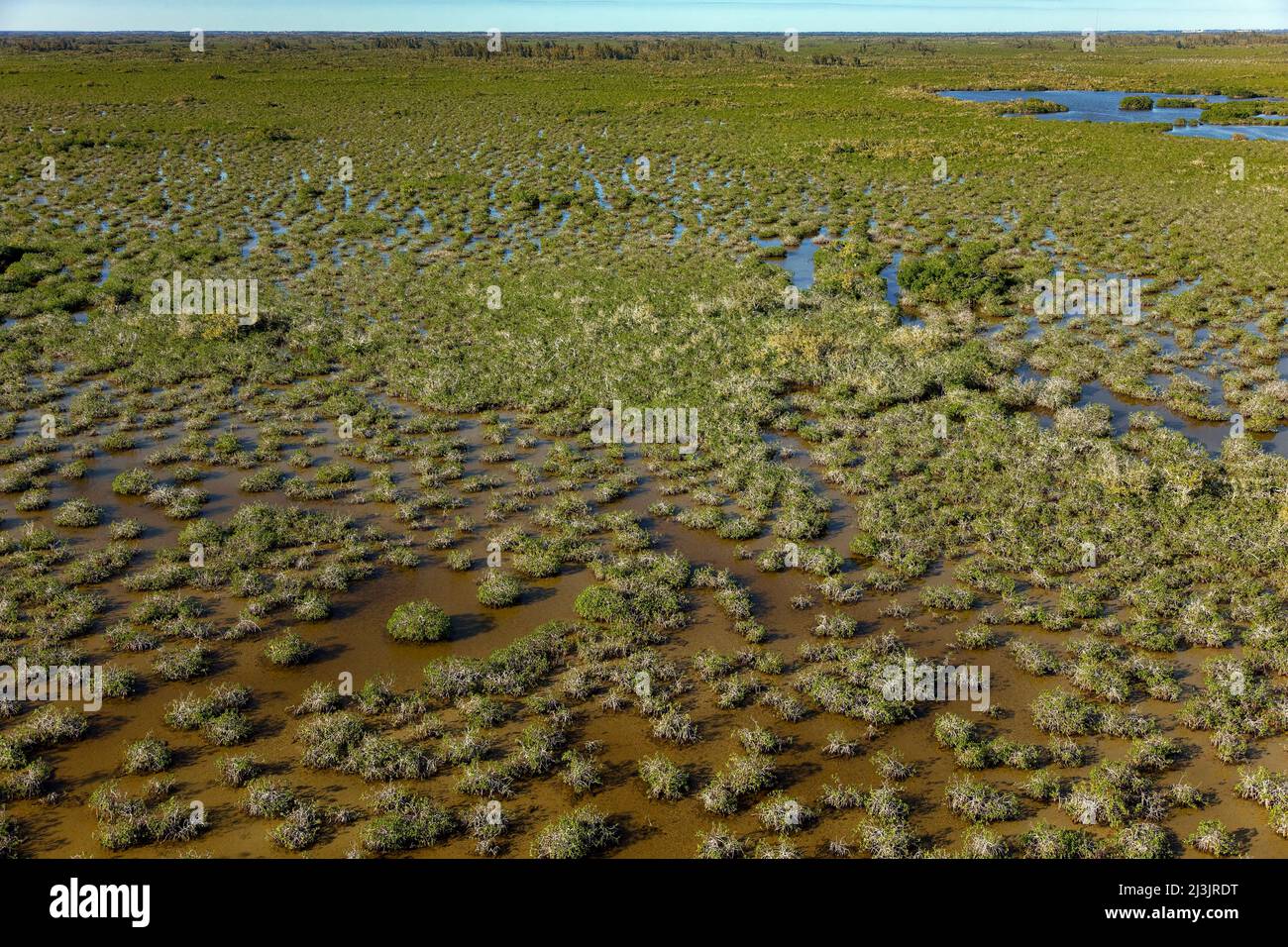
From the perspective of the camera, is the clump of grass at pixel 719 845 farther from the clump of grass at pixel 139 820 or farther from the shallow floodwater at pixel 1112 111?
the shallow floodwater at pixel 1112 111

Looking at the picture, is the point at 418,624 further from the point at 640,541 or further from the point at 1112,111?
the point at 1112,111

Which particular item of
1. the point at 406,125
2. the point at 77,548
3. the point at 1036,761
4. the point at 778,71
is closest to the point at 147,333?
the point at 77,548

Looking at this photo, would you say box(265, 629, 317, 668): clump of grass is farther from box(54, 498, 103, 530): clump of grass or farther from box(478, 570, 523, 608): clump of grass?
box(54, 498, 103, 530): clump of grass

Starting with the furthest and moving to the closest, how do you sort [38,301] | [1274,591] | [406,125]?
[406,125] → [38,301] → [1274,591]

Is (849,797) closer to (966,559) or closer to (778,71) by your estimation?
(966,559)

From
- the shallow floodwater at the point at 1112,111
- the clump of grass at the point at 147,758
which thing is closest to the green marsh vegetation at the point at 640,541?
the clump of grass at the point at 147,758

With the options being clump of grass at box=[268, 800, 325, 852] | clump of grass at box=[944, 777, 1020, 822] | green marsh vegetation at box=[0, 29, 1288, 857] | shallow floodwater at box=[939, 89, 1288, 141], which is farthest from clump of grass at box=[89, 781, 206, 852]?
shallow floodwater at box=[939, 89, 1288, 141]
